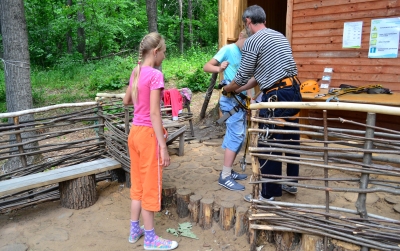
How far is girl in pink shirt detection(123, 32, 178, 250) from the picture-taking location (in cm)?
267

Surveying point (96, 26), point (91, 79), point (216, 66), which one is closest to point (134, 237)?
point (216, 66)

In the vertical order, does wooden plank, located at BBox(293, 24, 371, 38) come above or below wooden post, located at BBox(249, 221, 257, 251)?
above

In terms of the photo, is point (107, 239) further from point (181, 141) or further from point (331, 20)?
point (331, 20)

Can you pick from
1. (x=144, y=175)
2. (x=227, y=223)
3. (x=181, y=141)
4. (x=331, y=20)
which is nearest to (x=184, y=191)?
(x=227, y=223)

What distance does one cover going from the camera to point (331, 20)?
5.02 metres

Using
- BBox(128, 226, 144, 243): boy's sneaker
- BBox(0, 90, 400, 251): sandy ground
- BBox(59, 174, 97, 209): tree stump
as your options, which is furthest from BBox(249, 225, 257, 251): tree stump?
BBox(59, 174, 97, 209): tree stump

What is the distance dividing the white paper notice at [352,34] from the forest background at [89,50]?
604 centimetres

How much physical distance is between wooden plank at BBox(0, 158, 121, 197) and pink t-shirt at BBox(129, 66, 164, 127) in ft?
5.14

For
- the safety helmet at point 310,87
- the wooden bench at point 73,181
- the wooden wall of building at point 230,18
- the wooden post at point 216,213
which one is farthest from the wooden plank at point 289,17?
the wooden bench at point 73,181

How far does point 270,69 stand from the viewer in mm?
2926

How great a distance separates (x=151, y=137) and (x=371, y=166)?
173 centimetres

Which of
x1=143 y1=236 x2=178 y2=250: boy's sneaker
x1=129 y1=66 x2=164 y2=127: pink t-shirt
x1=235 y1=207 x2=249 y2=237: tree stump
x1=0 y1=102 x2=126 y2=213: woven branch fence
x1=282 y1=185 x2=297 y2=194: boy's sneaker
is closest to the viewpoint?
x1=129 y1=66 x2=164 y2=127: pink t-shirt

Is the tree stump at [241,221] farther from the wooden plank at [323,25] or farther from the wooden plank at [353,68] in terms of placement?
the wooden plank at [323,25]

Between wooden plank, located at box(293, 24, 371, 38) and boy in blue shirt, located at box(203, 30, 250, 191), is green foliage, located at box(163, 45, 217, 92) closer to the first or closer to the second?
wooden plank, located at box(293, 24, 371, 38)
